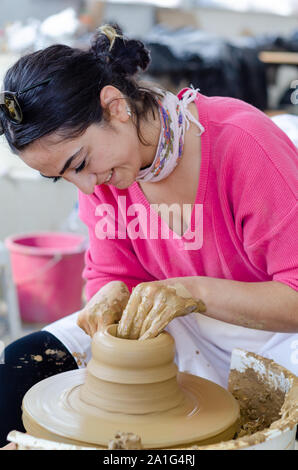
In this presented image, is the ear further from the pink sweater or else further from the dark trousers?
the dark trousers

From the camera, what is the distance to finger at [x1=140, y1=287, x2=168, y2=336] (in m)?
1.38

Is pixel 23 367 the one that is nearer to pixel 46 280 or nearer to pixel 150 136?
pixel 150 136

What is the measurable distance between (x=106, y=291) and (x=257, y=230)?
431 millimetres

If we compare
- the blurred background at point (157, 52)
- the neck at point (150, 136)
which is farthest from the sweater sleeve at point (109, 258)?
the blurred background at point (157, 52)

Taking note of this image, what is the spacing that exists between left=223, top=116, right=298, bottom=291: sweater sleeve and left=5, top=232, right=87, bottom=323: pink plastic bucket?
2203 millimetres

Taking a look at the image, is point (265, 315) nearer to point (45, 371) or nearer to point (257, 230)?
point (257, 230)

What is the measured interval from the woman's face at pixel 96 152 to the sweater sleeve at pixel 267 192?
262 millimetres

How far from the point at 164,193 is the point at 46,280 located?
2.07m

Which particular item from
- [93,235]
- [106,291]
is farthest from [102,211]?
[106,291]

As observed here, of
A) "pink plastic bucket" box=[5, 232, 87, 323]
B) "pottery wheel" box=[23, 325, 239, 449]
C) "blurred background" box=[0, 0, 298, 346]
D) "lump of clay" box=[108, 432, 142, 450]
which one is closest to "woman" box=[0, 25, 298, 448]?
"pottery wheel" box=[23, 325, 239, 449]

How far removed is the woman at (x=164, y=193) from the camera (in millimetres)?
1408

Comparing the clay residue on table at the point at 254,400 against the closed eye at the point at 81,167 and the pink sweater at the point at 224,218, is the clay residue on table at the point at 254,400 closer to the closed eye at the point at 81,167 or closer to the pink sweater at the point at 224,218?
the pink sweater at the point at 224,218

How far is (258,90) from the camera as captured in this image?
5.99 meters

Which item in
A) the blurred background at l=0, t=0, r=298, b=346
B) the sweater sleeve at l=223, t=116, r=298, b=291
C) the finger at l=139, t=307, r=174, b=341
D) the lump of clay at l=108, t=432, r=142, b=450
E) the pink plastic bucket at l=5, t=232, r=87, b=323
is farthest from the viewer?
the blurred background at l=0, t=0, r=298, b=346
